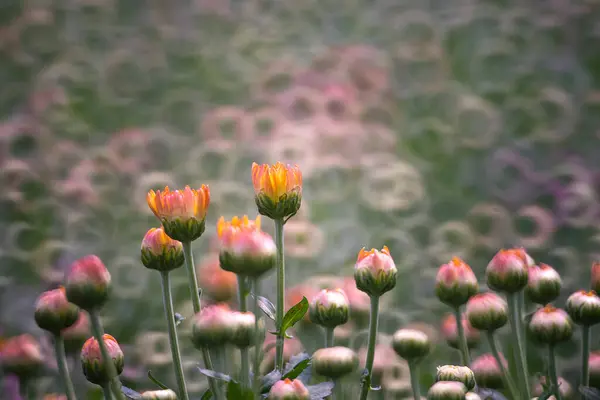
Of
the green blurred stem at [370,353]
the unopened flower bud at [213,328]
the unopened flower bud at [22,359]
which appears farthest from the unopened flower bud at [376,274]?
the unopened flower bud at [22,359]

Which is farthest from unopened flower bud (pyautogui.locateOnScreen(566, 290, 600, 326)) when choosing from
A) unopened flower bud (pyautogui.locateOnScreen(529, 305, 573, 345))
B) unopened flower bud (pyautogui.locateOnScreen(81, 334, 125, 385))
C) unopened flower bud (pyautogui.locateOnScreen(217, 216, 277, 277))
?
unopened flower bud (pyautogui.locateOnScreen(81, 334, 125, 385))

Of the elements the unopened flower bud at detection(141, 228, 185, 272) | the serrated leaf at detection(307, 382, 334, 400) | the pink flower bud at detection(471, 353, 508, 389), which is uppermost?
the unopened flower bud at detection(141, 228, 185, 272)

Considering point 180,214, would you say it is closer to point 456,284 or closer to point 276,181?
point 276,181

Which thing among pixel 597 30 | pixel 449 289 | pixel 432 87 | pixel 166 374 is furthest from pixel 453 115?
pixel 449 289

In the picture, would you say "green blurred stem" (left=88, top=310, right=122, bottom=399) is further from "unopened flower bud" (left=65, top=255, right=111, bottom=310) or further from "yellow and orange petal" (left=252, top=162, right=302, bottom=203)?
"yellow and orange petal" (left=252, top=162, right=302, bottom=203)

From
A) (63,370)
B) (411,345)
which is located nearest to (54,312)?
(63,370)
